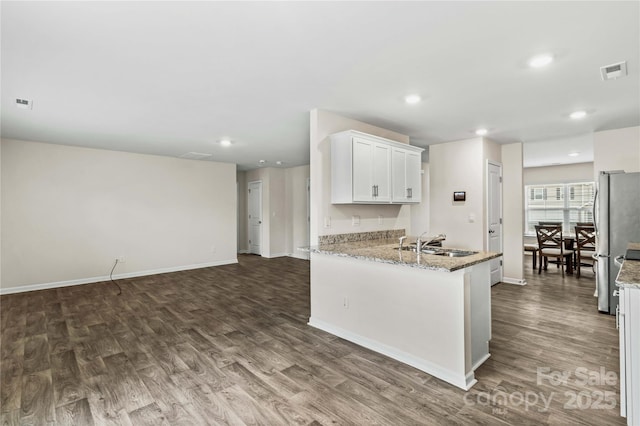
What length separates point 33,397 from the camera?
2193 mm

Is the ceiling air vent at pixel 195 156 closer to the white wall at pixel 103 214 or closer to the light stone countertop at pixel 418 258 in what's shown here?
the white wall at pixel 103 214

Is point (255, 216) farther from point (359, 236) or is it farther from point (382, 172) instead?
point (382, 172)

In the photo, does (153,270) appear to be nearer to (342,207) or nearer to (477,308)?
(342,207)

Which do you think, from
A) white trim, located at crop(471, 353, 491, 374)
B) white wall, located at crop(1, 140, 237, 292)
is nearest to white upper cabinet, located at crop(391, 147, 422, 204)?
white trim, located at crop(471, 353, 491, 374)

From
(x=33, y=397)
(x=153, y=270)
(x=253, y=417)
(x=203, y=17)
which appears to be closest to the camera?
(x=203, y=17)

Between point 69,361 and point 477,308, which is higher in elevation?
point 477,308

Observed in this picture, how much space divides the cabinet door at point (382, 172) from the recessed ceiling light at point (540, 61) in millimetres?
1708

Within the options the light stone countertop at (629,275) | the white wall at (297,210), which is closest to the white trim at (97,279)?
the white wall at (297,210)

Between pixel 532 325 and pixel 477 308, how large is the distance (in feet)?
4.83

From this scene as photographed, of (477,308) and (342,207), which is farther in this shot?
(342,207)

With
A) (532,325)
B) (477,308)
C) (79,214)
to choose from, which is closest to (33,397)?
(477,308)

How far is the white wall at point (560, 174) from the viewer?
25.8 feet

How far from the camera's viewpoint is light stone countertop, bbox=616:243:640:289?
1.67m

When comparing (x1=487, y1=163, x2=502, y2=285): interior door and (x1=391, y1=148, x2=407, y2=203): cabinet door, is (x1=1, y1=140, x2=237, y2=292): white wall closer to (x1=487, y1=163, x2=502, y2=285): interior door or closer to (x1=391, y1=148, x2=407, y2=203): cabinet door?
(x1=391, y1=148, x2=407, y2=203): cabinet door
